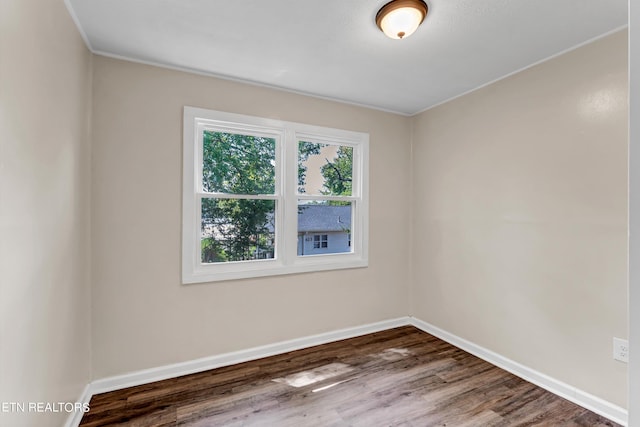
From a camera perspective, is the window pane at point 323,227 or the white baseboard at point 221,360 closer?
the white baseboard at point 221,360

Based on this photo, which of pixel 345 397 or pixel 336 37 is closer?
pixel 336 37

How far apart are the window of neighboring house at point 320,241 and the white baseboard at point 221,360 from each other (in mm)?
892

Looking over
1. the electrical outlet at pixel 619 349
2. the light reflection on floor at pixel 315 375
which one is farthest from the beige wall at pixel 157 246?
the electrical outlet at pixel 619 349

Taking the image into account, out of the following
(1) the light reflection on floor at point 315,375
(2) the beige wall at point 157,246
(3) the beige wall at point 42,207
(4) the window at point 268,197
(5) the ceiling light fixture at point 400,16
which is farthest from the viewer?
(4) the window at point 268,197

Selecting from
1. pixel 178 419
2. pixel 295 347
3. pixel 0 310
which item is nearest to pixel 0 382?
pixel 0 310

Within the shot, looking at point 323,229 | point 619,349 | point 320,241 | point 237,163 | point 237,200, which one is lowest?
point 619,349

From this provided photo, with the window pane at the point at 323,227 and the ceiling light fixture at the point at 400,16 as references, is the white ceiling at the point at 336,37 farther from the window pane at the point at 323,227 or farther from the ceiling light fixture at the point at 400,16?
the window pane at the point at 323,227

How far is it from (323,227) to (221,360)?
1547 mm

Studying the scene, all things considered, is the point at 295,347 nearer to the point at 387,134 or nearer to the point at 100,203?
the point at 100,203

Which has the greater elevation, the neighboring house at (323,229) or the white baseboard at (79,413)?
→ the neighboring house at (323,229)

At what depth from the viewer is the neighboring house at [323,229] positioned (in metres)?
3.04

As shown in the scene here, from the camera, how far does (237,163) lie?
108 inches

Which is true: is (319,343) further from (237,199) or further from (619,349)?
(619,349)

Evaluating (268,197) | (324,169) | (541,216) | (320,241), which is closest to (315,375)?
(320,241)
